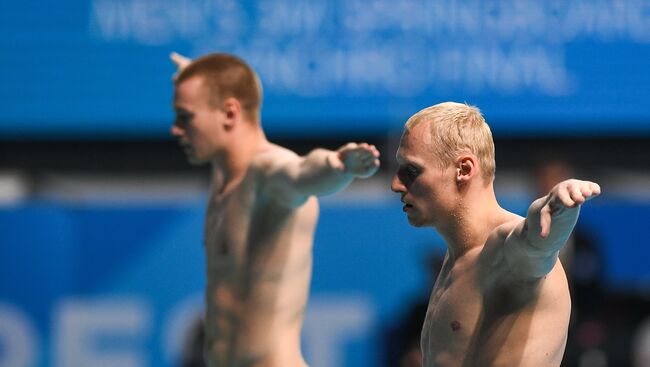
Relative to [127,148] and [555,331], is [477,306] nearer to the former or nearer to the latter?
[555,331]

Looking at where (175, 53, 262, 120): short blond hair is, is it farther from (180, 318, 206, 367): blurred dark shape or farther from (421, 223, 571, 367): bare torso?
(180, 318, 206, 367): blurred dark shape

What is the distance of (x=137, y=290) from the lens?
885 cm

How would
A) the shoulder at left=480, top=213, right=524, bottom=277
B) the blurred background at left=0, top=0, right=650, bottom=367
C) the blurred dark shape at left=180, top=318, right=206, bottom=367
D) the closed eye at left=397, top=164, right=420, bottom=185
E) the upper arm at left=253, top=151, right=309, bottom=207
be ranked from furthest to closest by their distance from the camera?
the blurred background at left=0, top=0, right=650, bottom=367 < the blurred dark shape at left=180, top=318, right=206, bottom=367 < the upper arm at left=253, top=151, right=309, bottom=207 < the closed eye at left=397, top=164, right=420, bottom=185 < the shoulder at left=480, top=213, right=524, bottom=277

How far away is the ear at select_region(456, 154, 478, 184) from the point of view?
4.06m

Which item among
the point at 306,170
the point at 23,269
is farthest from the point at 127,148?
the point at 306,170

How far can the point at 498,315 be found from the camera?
3957 mm

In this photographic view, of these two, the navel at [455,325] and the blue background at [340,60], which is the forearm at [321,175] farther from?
the blue background at [340,60]

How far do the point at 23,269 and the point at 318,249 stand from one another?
83.3 inches

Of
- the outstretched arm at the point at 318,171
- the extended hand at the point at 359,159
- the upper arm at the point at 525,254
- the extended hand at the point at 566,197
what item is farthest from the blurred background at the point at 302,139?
the extended hand at the point at 566,197

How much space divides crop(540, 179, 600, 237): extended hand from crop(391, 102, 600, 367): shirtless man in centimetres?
24

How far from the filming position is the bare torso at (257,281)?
5.39m

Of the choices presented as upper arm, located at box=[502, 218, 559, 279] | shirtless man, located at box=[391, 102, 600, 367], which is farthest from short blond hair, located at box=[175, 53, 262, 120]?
upper arm, located at box=[502, 218, 559, 279]

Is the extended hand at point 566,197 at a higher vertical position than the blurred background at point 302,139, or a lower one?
higher

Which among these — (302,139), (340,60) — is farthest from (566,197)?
(302,139)
